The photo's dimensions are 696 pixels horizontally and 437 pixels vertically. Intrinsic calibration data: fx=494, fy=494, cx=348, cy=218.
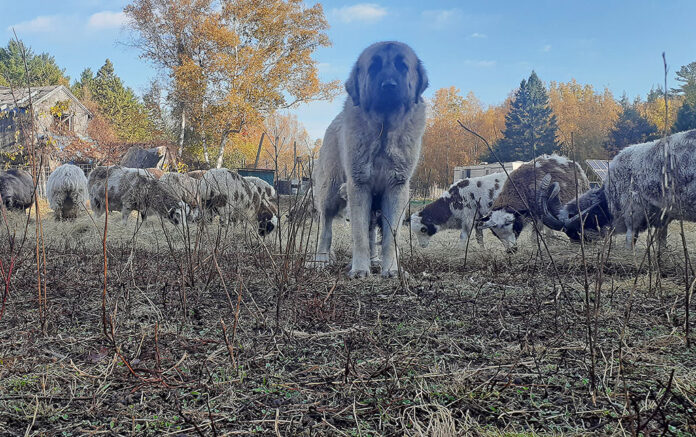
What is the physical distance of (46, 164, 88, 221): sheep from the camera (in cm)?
1223

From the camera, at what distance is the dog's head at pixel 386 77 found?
4.29m

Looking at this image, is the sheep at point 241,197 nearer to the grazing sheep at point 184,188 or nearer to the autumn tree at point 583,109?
the grazing sheep at point 184,188

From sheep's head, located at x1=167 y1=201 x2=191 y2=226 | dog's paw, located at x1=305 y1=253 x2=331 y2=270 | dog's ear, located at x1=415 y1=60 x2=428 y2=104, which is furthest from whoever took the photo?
dog's ear, located at x1=415 y1=60 x2=428 y2=104

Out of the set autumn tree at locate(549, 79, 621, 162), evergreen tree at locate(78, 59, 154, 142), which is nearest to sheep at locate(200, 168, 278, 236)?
evergreen tree at locate(78, 59, 154, 142)

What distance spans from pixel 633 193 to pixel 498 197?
2.63 metres

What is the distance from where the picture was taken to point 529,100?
4784 cm

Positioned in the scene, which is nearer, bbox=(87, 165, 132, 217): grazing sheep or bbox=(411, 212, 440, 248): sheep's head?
bbox=(411, 212, 440, 248): sheep's head

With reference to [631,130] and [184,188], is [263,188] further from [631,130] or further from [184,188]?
[631,130]

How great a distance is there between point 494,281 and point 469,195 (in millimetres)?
6588

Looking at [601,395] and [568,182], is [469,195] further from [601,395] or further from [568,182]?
[601,395]

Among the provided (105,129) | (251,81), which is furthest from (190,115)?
(105,129)

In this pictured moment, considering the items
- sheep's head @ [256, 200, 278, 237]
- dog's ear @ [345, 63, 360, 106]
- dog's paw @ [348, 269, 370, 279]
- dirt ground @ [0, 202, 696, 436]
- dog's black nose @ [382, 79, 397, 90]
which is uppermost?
dog's ear @ [345, 63, 360, 106]

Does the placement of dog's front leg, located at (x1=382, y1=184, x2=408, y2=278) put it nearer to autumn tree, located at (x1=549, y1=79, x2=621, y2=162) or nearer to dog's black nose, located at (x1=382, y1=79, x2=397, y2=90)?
dog's black nose, located at (x1=382, y1=79, x2=397, y2=90)

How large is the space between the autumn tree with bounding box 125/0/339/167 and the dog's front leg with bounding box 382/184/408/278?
2564cm
